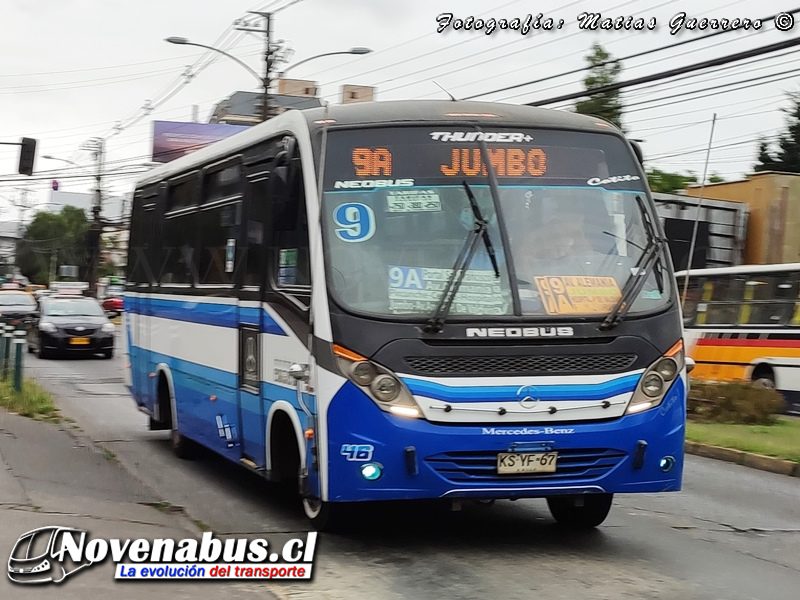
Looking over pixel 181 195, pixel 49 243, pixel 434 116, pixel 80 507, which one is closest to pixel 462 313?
pixel 434 116

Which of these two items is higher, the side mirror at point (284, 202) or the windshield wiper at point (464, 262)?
the side mirror at point (284, 202)

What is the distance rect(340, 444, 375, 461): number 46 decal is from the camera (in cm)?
702

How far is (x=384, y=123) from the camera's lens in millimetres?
7922

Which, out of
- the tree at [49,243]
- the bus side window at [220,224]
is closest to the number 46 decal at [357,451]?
the bus side window at [220,224]

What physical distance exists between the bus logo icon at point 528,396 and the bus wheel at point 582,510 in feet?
3.54

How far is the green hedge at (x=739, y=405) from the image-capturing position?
17.2m

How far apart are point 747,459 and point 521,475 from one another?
6.71m

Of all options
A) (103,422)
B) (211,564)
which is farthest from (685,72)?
(211,564)

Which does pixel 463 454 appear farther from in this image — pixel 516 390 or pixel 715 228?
pixel 715 228

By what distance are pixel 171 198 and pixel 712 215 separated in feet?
86.9

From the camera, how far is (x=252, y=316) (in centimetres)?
889

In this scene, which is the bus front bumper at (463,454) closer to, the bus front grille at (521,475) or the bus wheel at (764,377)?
the bus front grille at (521,475)

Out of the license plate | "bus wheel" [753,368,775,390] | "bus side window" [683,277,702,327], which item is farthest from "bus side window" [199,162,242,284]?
"bus side window" [683,277,702,327]

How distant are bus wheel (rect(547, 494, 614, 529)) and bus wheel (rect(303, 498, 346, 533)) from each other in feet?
4.66
